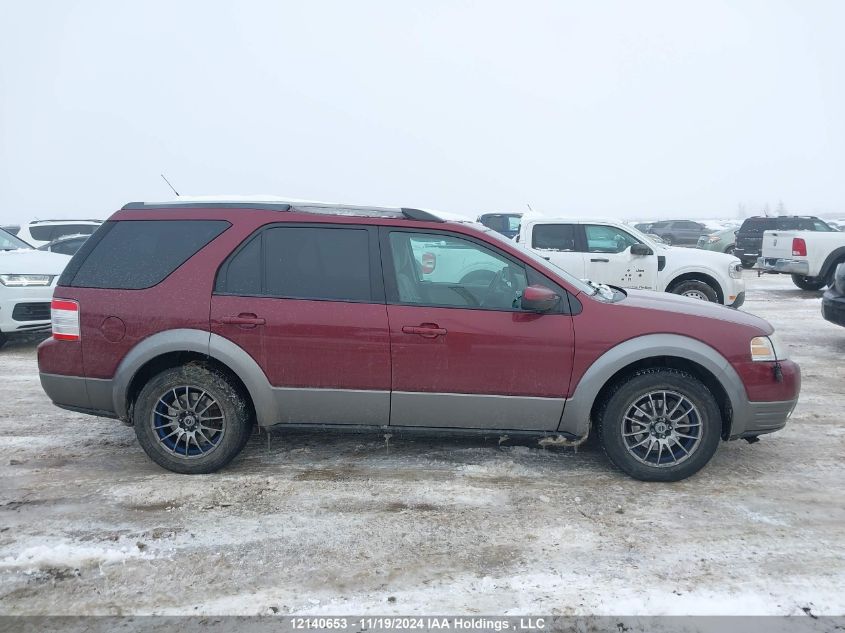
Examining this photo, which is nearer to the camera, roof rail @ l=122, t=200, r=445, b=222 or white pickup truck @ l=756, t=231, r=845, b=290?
roof rail @ l=122, t=200, r=445, b=222

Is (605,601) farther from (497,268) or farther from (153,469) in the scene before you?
(153,469)

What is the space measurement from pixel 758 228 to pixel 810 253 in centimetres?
765

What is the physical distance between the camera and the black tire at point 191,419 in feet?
13.3

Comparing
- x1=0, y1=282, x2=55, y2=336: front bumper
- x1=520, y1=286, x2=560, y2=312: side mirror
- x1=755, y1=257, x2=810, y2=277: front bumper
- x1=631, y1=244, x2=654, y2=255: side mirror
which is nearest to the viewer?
x1=520, y1=286, x2=560, y2=312: side mirror

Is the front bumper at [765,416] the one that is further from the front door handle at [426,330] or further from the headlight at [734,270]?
the headlight at [734,270]

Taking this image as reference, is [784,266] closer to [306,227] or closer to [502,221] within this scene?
[502,221]

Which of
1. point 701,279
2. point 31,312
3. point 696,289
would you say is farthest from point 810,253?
point 31,312

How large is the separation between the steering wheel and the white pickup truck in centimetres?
1175

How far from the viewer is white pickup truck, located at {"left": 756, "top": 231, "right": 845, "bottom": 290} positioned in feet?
42.8

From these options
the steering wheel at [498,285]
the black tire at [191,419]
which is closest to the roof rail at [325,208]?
the steering wheel at [498,285]

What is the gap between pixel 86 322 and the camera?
4078 millimetres

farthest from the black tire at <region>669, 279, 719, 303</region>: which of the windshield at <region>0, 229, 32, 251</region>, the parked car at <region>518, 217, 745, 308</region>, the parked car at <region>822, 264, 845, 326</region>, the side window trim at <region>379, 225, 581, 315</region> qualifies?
the windshield at <region>0, 229, 32, 251</region>

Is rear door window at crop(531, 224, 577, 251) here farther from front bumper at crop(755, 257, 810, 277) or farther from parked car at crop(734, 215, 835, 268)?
parked car at crop(734, 215, 835, 268)

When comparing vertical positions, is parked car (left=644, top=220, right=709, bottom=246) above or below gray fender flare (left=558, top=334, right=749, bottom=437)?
above
